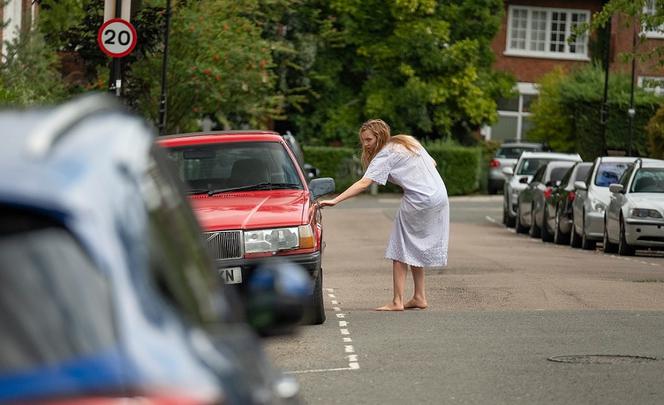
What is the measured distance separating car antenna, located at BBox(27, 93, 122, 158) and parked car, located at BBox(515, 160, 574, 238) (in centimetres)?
2841

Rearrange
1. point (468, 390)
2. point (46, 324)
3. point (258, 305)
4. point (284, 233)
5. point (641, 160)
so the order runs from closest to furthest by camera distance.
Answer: point (46, 324) < point (258, 305) < point (468, 390) < point (284, 233) < point (641, 160)

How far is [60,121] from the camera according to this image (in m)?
3.08

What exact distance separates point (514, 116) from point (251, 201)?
163 ft

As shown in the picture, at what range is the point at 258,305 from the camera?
3.66m

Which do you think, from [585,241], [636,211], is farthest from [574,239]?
[636,211]

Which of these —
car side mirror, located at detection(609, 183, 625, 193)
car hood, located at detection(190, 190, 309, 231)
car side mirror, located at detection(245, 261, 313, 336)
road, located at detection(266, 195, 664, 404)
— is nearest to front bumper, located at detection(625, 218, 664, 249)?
car side mirror, located at detection(609, 183, 625, 193)

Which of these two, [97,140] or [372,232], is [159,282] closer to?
[97,140]

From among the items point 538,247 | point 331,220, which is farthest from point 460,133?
point 538,247

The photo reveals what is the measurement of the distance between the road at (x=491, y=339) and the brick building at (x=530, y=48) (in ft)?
134

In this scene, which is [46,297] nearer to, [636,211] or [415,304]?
[415,304]

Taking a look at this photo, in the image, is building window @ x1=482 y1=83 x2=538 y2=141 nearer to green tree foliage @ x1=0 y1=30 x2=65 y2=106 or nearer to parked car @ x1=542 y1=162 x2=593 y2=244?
parked car @ x1=542 y1=162 x2=593 y2=244

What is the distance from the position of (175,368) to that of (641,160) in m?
24.6

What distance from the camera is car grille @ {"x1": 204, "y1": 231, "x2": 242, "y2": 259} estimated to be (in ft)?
40.1

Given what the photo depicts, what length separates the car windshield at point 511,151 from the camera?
54.4 m
